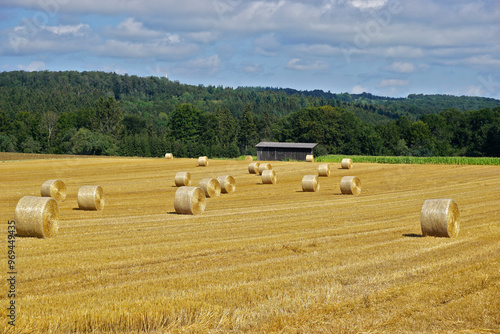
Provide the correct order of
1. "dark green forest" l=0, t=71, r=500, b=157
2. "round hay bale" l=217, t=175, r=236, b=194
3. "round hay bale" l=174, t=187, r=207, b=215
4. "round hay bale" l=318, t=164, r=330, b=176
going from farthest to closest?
"dark green forest" l=0, t=71, r=500, b=157, "round hay bale" l=318, t=164, r=330, b=176, "round hay bale" l=217, t=175, r=236, b=194, "round hay bale" l=174, t=187, r=207, b=215

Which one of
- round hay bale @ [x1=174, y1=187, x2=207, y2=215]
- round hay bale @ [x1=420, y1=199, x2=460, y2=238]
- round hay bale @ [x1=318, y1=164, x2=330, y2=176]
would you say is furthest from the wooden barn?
round hay bale @ [x1=420, y1=199, x2=460, y2=238]

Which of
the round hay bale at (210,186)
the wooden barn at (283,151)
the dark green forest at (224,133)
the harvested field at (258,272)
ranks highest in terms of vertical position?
the dark green forest at (224,133)

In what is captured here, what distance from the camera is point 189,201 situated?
2353cm

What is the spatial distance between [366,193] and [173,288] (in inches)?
1019

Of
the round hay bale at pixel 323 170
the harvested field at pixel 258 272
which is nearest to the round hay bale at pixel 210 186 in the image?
the harvested field at pixel 258 272

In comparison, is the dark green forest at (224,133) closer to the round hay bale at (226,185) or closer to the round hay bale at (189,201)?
the round hay bale at (226,185)

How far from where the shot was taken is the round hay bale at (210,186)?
3147 centimetres

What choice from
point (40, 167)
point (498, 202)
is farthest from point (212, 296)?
point (40, 167)

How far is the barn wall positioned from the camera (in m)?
89.8

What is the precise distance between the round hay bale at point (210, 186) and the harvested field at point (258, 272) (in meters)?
4.28

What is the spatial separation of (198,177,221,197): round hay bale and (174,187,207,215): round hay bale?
23.6 ft

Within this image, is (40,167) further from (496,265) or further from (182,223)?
(496,265)

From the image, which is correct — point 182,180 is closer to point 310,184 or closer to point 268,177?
point 268,177

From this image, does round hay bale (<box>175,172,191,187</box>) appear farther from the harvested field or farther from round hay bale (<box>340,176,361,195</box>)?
the harvested field
